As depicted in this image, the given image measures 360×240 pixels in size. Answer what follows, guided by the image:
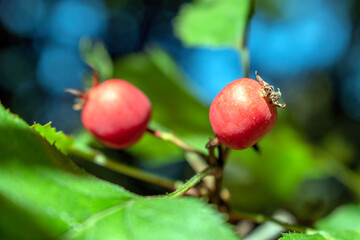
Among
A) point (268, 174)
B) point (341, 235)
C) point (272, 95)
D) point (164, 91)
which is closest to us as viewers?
point (272, 95)

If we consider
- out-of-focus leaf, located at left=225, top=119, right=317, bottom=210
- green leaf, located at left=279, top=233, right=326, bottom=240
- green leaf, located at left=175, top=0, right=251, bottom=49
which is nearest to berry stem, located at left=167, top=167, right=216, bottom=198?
green leaf, located at left=279, top=233, right=326, bottom=240

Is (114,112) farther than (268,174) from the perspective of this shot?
No

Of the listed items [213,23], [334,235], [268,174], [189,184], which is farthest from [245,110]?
[268,174]

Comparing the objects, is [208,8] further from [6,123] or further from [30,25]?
[30,25]

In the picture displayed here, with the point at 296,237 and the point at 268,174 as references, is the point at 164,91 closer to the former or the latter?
the point at 268,174

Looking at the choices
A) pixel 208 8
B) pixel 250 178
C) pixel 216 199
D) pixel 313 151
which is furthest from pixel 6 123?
pixel 313 151

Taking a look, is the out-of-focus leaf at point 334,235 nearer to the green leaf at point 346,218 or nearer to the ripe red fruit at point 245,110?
the ripe red fruit at point 245,110
